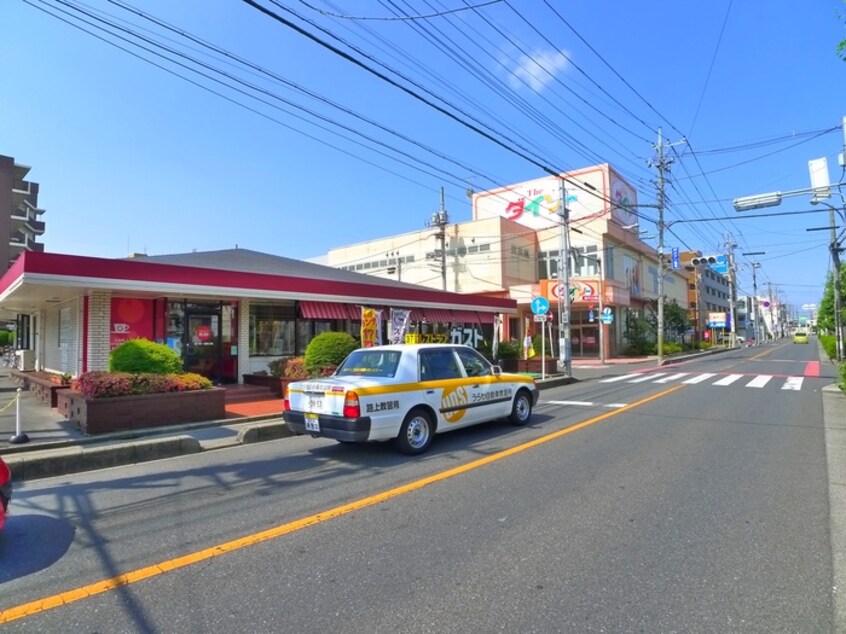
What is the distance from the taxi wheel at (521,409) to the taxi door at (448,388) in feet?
3.83

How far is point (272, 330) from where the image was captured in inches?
661

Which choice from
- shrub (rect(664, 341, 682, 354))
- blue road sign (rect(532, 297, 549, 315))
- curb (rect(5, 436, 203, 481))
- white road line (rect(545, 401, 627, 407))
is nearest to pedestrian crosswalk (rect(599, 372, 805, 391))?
blue road sign (rect(532, 297, 549, 315))

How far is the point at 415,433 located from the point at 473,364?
1.97 meters

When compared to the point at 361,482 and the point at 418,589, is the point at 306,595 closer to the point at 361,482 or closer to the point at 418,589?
the point at 418,589

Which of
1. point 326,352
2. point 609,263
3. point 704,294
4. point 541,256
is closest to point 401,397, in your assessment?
point 326,352

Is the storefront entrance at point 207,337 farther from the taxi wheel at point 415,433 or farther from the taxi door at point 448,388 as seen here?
the taxi wheel at point 415,433

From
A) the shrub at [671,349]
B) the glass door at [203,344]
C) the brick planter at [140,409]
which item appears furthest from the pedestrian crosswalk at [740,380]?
the shrub at [671,349]

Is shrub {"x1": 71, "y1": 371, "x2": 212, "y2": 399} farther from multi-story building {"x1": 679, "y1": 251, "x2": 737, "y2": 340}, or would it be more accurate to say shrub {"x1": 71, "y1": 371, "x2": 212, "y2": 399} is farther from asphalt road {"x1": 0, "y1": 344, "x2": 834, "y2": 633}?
multi-story building {"x1": 679, "y1": 251, "x2": 737, "y2": 340}

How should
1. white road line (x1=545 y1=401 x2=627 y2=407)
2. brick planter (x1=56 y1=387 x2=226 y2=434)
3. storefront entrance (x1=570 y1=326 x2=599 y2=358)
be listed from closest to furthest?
brick planter (x1=56 y1=387 x2=226 y2=434) → white road line (x1=545 y1=401 x2=627 y2=407) → storefront entrance (x1=570 y1=326 x2=599 y2=358)

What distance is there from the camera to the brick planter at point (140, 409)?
370 inches

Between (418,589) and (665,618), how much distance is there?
5.07ft

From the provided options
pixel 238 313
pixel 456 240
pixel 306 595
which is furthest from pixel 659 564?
pixel 456 240

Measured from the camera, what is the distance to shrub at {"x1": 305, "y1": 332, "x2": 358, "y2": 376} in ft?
45.9

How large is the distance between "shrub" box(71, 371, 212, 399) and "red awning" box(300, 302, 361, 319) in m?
5.80
